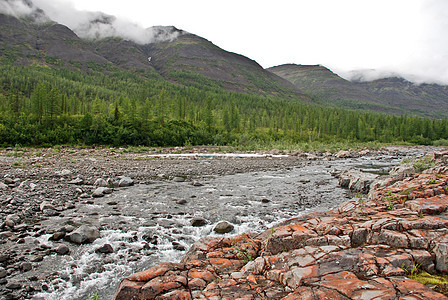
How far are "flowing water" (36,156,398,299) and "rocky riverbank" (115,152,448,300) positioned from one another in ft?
8.90

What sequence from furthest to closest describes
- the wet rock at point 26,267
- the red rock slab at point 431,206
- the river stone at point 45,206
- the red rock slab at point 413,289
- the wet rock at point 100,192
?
the wet rock at point 100,192 → the river stone at point 45,206 → the wet rock at point 26,267 → the red rock slab at point 431,206 → the red rock slab at point 413,289

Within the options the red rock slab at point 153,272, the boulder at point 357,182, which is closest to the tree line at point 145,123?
the boulder at point 357,182

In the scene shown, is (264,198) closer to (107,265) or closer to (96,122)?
(107,265)

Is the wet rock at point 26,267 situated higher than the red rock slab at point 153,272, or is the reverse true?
the red rock slab at point 153,272

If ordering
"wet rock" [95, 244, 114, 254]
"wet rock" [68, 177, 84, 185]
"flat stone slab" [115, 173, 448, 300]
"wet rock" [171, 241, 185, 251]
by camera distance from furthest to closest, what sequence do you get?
"wet rock" [68, 177, 84, 185], "wet rock" [171, 241, 185, 251], "wet rock" [95, 244, 114, 254], "flat stone slab" [115, 173, 448, 300]

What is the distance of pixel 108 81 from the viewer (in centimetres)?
18988

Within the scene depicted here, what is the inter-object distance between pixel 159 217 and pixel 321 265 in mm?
9857

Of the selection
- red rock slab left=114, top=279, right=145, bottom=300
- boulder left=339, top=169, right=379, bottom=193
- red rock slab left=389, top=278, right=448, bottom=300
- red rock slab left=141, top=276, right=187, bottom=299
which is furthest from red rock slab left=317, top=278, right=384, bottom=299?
boulder left=339, top=169, right=379, bottom=193

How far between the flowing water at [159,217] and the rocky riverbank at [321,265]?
2.71m

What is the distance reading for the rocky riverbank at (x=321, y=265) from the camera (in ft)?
14.8

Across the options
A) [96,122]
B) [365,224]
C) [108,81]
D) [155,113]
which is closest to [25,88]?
[108,81]

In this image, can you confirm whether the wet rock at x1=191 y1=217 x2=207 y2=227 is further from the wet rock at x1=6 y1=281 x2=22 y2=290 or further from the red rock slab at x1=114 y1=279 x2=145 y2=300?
the wet rock at x1=6 y1=281 x2=22 y2=290

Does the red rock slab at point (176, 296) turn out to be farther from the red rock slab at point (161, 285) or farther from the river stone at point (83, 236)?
the river stone at point (83, 236)

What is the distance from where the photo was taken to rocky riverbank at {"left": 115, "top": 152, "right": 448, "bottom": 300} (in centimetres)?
450
